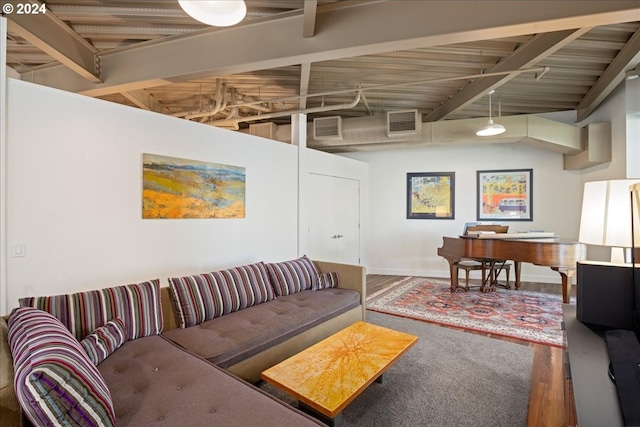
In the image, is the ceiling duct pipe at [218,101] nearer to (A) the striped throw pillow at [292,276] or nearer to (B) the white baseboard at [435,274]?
(A) the striped throw pillow at [292,276]

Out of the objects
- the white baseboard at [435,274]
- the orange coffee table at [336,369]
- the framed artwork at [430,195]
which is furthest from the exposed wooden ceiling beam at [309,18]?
the white baseboard at [435,274]

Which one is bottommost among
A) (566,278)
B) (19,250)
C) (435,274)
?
(435,274)

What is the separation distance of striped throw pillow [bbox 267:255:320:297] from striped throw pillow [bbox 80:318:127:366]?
1.47 m

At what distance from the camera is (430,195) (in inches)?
251

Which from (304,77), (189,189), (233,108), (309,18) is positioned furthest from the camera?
(233,108)

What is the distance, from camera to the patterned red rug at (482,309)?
3486 mm

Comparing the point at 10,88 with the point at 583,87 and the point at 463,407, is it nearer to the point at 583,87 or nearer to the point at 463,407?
the point at 463,407

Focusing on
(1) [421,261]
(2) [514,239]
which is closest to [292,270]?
(2) [514,239]

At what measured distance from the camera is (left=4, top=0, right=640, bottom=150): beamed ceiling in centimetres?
237

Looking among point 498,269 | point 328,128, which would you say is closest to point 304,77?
point 328,128

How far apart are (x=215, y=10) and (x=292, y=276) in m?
2.51

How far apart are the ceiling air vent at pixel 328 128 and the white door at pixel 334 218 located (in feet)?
2.24

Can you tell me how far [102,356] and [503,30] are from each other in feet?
11.5

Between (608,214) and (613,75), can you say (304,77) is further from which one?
(613,75)
